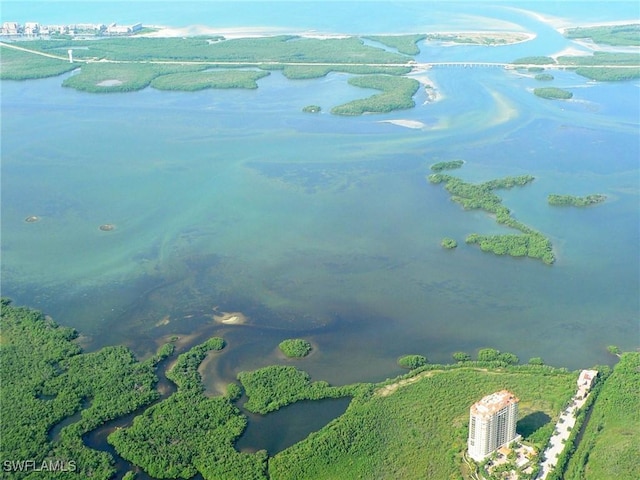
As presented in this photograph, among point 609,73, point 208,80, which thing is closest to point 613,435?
point 609,73

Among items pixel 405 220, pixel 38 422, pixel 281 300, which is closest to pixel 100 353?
pixel 38 422

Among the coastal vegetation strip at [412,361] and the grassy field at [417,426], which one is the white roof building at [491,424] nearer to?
the grassy field at [417,426]

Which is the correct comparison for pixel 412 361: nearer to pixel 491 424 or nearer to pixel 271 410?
pixel 271 410

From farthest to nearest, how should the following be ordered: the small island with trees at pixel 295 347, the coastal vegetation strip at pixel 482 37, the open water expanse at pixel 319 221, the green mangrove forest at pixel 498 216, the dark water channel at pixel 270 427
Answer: the coastal vegetation strip at pixel 482 37, the green mangrove forest at pixel 498 216, the open water expanse at pixel 319 221, the small island with trees at pixel 295 347, the dark water channel at pixel 270 427

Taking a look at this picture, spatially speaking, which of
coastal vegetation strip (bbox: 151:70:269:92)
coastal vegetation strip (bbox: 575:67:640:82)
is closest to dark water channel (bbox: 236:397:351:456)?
coastal vegetation strip (bbox: 151:70:269:92)

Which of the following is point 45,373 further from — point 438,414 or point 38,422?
point 438,414

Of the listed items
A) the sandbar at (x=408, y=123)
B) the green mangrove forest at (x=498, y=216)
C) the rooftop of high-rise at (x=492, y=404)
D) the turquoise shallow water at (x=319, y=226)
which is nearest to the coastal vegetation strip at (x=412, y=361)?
the turquoise shallow water at (x=319, y=226)

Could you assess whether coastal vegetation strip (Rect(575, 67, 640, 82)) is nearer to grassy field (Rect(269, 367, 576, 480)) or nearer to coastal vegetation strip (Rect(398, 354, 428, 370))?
grassy field (Rect(269, 367, 576, 480))
